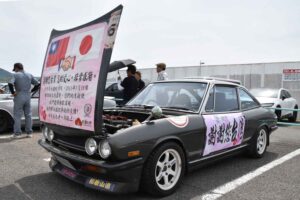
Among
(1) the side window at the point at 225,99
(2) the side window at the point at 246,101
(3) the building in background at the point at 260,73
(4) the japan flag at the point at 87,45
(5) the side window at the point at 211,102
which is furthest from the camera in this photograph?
(3) the building in background at the point at 260,73

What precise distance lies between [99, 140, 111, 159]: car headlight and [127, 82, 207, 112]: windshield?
1.43m

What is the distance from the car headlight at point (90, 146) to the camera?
313cm

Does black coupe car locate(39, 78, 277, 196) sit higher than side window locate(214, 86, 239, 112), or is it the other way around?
side window locate(214, 86, 239, 112)

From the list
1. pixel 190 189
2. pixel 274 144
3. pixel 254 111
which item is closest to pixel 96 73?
pixel 190 189

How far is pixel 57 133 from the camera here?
12.2ft

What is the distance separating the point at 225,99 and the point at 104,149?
7.72 feet

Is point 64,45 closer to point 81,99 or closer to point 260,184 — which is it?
point 81,99

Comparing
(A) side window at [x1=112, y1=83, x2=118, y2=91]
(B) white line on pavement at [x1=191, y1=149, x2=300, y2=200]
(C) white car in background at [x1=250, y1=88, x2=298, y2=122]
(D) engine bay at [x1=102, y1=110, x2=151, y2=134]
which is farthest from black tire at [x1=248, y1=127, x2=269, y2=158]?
(A) side window at [x1=112, y1=83, x2=118, y2=91]

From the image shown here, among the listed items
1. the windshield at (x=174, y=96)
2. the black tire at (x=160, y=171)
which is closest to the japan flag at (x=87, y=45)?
the black tire at (x=160, y=171)

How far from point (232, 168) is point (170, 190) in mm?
1592

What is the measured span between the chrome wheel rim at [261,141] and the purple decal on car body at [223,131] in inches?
31.0

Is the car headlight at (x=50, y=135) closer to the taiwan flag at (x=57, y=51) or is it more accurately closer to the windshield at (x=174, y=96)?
the taiwan flag at (x=57, y=51)

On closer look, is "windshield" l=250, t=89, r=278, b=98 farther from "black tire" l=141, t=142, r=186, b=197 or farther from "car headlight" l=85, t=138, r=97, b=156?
"car headlight" l=85, t=138, r=97, b=156

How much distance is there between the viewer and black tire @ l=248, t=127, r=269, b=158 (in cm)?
512
